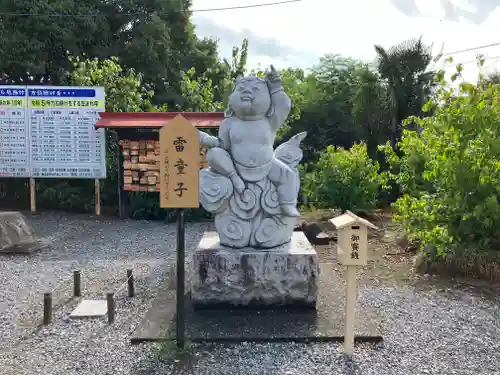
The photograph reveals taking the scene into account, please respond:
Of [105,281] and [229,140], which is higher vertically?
[229,140]

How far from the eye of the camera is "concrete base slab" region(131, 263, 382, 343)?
389cm

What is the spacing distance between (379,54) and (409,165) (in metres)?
5.18

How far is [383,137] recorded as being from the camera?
41.9 ft

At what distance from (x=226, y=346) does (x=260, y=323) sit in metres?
0.51

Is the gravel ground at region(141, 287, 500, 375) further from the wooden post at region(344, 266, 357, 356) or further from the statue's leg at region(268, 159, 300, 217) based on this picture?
the statue's leg at region(268, 159, 300, 217)

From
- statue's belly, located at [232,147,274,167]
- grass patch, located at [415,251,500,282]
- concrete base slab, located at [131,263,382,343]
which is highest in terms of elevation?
statue's belly, located at [232,147,274,167]

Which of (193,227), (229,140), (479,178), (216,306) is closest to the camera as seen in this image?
(216,306)

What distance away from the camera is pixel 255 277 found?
175 inches

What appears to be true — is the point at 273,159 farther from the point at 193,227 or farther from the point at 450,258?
the point at 193,227

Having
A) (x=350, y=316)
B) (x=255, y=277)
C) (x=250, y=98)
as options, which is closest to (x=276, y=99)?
(x=250, y=98)

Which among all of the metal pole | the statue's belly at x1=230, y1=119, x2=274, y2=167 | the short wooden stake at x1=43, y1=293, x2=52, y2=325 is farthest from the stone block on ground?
the metal pole

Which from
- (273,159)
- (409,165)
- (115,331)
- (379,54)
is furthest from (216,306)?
(379,54)

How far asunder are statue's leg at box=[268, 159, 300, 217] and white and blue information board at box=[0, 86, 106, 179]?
238 inches

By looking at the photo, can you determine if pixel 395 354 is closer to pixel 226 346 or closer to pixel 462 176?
pixel 226 346
